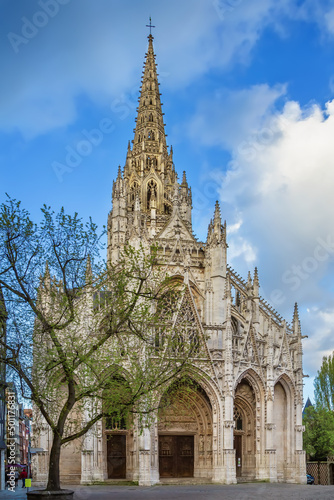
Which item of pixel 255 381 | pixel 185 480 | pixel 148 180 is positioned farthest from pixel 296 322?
pixel 148 180

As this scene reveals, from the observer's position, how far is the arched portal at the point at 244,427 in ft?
147

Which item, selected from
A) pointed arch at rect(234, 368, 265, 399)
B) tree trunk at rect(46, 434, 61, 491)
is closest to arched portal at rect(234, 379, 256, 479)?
pointed arch at rect(234, 368, 265, 399)

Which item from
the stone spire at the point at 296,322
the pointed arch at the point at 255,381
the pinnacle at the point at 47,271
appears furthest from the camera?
the stone spire at the point at 296,322

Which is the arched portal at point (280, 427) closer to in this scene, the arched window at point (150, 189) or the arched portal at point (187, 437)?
the arched portal at point (187, 437)

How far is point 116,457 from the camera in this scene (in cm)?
4241

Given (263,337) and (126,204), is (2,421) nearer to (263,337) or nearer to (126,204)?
(263,337)

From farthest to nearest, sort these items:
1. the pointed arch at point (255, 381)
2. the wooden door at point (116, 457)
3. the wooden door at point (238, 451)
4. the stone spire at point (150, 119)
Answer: the stone spire at point (150, 119) < the wooden door at point (238, 451) < the pointed arch at point (255, 381) < the wooden door at point (116, 457)

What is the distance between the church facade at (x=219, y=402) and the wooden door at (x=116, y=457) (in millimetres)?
66

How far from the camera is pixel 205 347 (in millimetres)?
42375

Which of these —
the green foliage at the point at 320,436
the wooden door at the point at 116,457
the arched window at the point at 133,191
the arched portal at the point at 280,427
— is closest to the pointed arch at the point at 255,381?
the arched portal at the point at 280,427

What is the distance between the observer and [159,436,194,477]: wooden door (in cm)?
4331

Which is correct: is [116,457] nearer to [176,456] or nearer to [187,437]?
[176,456]

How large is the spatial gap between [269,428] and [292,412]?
174 inches

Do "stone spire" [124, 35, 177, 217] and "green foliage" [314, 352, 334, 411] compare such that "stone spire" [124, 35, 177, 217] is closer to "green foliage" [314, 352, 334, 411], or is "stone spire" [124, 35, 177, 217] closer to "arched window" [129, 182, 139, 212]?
"arched window" [129, 182, 139, 212]
